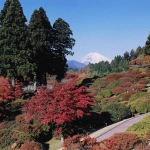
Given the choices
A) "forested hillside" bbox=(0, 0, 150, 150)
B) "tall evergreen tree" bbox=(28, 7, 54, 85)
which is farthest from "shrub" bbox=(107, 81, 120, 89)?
"tall evergreen tree" bbox=(28, 7, 54, 85)

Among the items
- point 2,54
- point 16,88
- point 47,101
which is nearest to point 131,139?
point 47,101

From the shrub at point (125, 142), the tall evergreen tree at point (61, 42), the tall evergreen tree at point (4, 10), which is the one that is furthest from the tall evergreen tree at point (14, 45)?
the shrub at point (125, 142)

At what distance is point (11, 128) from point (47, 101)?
4.27 meters

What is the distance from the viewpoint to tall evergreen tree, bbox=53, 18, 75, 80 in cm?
3434

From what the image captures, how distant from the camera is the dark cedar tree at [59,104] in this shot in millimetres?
14914

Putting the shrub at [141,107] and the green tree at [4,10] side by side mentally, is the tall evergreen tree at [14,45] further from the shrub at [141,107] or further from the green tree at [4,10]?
the shrub at [141,107]

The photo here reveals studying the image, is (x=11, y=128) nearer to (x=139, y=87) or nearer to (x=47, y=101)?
(x=47, y=101)

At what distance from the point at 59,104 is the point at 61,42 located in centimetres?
2144

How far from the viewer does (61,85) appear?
1625cm

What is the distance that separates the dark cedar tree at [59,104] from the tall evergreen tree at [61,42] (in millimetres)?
18118

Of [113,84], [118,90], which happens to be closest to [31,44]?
[118,90]

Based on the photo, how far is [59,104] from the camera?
586 inches

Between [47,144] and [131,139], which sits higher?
[131,139]

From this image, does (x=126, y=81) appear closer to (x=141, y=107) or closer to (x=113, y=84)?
(x=113, y=84)
